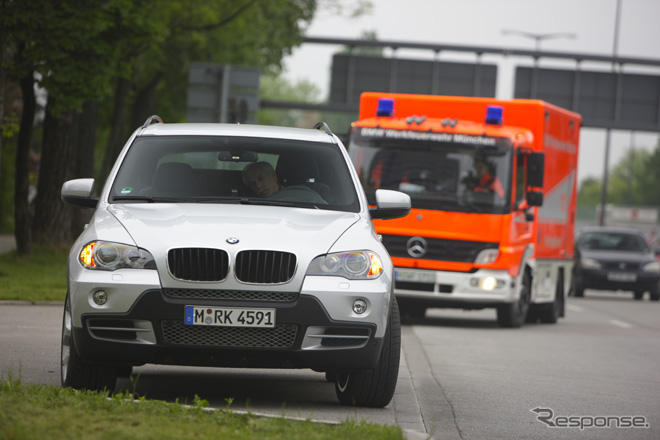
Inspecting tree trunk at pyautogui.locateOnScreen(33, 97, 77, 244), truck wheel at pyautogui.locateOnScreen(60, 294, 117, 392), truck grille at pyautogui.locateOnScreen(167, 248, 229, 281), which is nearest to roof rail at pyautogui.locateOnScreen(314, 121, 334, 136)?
truck grille at pyautogui.locateOnScreen(167, 248, 229, 281)

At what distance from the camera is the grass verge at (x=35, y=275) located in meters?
17.2

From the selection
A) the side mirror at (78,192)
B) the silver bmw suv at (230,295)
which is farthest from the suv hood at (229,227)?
the side mirror at (78,192)

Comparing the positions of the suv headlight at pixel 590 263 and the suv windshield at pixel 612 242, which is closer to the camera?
the suv headlight at pixel 590 263

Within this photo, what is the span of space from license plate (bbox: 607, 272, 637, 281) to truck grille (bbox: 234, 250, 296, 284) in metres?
24.9

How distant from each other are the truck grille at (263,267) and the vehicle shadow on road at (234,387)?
707 millimetres

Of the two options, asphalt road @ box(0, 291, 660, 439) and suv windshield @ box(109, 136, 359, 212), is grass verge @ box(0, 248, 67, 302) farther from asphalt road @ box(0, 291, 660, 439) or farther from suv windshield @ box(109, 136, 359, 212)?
suv windshield @ box(109, 136, 359, 212)

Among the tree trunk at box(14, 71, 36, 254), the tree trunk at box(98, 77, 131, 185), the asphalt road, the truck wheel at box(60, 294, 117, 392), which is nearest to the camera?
the truck wheel at box(60, 294, 117, 392)

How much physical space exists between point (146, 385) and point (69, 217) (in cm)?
1672

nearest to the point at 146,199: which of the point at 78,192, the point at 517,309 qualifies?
the point at 78,192

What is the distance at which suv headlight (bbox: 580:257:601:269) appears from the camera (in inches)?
1260

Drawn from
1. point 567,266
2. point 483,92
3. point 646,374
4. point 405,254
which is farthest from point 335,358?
point 483,92

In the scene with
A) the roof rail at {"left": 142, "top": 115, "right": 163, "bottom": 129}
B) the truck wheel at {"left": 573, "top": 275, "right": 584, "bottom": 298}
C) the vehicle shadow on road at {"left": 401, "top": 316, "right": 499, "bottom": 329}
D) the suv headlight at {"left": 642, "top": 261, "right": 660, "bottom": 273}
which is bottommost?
the truck wheel at {"left": 573, "top": 275, "right": 584, "bottom": 298}

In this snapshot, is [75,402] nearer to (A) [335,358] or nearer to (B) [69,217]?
(A) [335,358]

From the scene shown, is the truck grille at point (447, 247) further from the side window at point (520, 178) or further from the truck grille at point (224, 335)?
the truck grille at point (224, 335)
